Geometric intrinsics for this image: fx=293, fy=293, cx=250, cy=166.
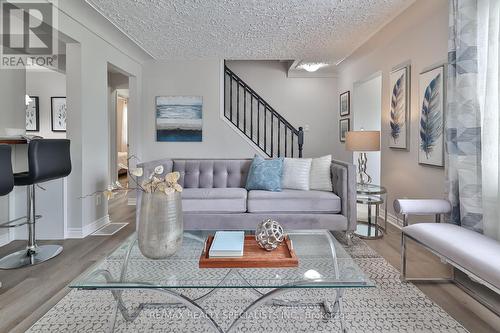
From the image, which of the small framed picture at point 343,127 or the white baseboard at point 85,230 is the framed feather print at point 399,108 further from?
the white baseboard at point 85,230

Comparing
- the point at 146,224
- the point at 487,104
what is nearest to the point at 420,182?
the point at 487,104

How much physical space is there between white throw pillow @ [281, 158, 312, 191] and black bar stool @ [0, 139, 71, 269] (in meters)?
2.36

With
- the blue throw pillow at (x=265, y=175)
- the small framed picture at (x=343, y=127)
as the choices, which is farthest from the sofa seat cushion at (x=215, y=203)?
the small framed picture at (x=343, y=127)

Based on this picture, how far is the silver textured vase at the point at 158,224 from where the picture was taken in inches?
60.4

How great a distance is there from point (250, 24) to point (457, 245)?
311cm

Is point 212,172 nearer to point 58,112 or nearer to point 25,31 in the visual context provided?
point 25,31

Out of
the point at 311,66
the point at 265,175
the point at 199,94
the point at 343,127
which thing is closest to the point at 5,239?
the point at 265,175

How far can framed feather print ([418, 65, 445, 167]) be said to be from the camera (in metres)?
2.89

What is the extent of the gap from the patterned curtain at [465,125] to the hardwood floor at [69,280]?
1.80 ft

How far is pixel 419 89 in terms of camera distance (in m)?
3.29

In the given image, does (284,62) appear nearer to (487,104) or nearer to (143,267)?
(487,104)

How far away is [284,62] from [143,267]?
5.60m

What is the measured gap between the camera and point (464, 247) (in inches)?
69.5

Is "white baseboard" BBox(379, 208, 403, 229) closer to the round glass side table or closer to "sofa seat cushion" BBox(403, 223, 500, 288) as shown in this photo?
the round glass side table
